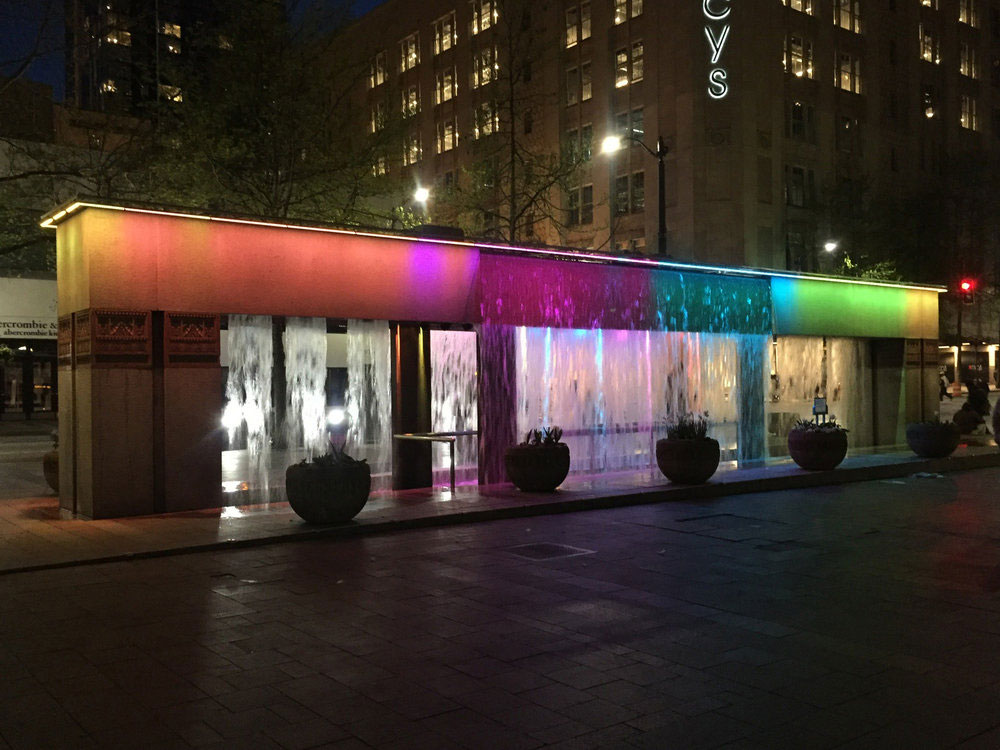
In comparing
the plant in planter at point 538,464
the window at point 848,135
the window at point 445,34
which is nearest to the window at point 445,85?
the window at point 445,34

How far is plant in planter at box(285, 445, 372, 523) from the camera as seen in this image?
11.7 m

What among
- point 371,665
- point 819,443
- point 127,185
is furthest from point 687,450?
point 127,185

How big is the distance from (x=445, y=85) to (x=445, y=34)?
11.0ft

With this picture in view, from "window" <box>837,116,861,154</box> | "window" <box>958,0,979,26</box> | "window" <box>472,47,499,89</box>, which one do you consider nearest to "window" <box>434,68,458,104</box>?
"window" <box>472,47,499,89</box>

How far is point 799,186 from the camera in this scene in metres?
49.3

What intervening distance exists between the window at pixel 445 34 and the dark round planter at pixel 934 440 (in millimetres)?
47747

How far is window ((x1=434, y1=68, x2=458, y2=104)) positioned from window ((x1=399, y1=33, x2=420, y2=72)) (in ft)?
10.6

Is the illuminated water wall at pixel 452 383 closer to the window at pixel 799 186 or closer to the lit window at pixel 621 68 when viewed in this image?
the window at pixel 799 186

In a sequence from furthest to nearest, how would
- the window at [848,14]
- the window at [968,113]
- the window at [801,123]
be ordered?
1. the window at [968,113]
2. the window at [848,14]
3. the window at [801,123]

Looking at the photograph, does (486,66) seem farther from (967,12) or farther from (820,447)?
(967,12)

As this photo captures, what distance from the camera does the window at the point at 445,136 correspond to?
198 ft

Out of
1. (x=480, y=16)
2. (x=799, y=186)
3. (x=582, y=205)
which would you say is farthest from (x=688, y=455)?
(x=480, y=16)

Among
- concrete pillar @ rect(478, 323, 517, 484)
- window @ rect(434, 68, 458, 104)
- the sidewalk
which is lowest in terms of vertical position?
the sidewalk

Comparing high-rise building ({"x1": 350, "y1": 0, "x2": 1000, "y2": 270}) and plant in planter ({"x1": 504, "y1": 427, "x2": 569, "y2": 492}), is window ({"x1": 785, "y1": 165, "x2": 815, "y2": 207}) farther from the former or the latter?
plant in planter ({"x1": 504, "y1": 427, "x2": 569, "y2": 492})
